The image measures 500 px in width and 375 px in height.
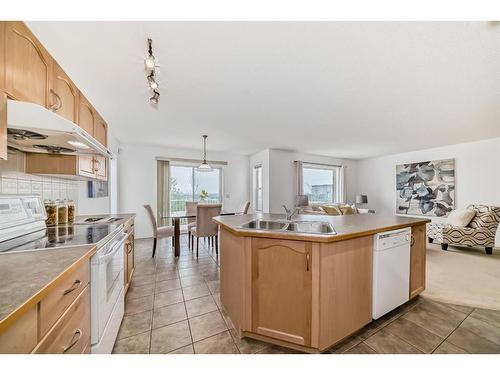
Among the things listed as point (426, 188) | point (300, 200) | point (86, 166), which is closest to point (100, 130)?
point (86, 166)

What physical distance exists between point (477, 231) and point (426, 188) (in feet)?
5.82

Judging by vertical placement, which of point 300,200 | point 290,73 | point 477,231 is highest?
point 290,73

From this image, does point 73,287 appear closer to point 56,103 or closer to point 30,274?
point 30,274

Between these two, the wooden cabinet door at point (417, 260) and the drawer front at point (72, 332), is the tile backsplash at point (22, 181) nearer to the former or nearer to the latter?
the drawer front at point (72, 332)

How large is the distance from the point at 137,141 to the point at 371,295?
16.4ft

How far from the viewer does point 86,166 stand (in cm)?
209

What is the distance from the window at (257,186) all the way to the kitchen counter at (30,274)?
4890 mm

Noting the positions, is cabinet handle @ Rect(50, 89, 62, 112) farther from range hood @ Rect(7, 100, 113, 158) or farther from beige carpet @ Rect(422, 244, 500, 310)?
beige carpet @ Rect(422, 244, 500, 310)

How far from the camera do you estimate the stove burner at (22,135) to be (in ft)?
3.95

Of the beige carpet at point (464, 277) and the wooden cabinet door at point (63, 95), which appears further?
Result: the beige carpet at point (464, 277)

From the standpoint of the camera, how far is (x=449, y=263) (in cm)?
312

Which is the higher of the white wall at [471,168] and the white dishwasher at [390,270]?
the white wall at [471,168]

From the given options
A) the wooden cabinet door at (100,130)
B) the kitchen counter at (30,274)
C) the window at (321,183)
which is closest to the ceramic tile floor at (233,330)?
the kitchen counter at (30,274)

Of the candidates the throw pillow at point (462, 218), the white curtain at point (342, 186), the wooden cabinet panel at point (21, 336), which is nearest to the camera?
the wooden cabinet panel at point (21, 336)
